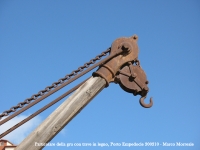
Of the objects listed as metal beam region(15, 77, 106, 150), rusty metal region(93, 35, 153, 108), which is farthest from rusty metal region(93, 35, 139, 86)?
metal beam region(15, 77, 106, 150)

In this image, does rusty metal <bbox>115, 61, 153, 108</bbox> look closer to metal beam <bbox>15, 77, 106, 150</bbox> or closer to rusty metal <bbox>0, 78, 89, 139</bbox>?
metal beam <bbox>15, 77, 106, 150</bbox>

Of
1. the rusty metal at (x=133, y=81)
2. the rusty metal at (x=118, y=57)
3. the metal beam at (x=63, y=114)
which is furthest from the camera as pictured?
the rusty metal at (x=133, y=81)

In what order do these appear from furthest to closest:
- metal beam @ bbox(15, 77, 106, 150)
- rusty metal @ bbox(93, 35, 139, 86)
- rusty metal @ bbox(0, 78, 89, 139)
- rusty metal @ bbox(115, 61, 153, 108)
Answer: rusty metal @ bbox(115, 61, 153, 108), rusty metal @ bbox(93, 35, 139, 86), rusty metal @ bbox(0, 78, 89, 139), metal beam @ bbox(15, 77, 106, 150)

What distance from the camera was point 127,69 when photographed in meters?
3.87

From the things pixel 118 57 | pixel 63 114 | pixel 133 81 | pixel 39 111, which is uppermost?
pixel 118 57

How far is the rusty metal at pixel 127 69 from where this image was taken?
12.2 ft

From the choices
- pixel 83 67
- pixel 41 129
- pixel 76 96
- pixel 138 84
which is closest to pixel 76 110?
pixel 76 96

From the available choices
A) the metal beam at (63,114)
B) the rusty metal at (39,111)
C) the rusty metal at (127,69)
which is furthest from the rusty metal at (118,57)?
the rusty metal at (39,111)

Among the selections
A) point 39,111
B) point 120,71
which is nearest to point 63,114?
point 39,111

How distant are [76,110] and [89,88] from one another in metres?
0.33

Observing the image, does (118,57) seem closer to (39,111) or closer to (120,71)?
(120,71)

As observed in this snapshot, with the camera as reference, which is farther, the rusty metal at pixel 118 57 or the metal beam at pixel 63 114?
the rusty metal at pixel 118 57

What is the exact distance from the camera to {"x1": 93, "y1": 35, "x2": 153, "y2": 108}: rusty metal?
3.71 m

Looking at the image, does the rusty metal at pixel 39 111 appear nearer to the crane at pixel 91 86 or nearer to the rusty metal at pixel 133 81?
the crane at pixel 91 86
